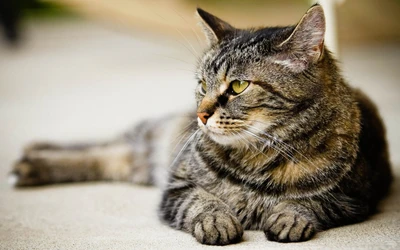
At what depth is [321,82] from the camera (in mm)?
1602

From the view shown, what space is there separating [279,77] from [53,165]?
4.01 ft

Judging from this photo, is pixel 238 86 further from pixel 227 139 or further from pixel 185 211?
pixel 185 211

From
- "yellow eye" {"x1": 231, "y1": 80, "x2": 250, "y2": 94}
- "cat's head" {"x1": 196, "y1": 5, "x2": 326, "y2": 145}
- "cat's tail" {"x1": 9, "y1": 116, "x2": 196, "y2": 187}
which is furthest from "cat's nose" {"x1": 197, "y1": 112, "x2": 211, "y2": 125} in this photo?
"cat's tail" {"x1": 9, "y1": 116, "x2": 196, "y2": 187}

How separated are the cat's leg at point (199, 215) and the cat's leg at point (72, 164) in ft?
2.11

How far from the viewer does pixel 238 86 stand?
1.58 meters

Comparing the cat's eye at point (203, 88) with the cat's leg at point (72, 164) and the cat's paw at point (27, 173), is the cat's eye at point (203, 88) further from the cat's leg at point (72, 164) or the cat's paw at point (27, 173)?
the cat's paw at point (27, 173)

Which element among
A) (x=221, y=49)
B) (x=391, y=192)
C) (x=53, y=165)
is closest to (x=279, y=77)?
(x=221, y=49)

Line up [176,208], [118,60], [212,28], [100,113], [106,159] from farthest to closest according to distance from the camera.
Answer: [118,60]
[100,113]
[106,159]
[212,28]
[176,208]

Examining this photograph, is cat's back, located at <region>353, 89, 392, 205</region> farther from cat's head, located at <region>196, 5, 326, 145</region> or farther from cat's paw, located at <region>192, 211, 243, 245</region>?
cat's paw, located at <region>192, 211, 243, 245</region>

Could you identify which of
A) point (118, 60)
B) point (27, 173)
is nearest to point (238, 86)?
point (27, 173)

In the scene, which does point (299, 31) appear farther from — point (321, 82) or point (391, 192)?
point (391, 192)

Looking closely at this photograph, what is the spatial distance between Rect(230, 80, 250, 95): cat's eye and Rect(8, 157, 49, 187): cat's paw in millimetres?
1131

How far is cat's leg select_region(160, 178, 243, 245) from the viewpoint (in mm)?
1456

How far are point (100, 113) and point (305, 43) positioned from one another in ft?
8.08
